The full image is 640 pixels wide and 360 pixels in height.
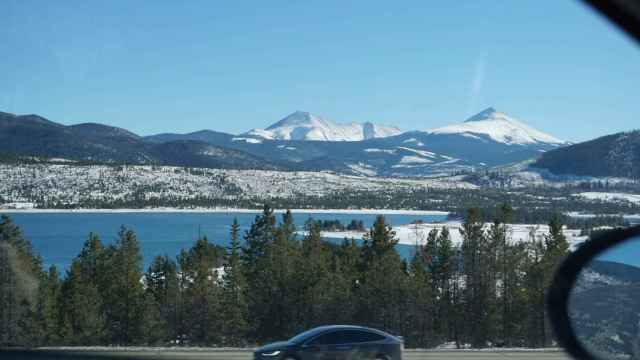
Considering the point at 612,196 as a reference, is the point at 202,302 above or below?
below

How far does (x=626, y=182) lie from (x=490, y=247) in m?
114

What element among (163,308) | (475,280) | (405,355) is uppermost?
(405,355)

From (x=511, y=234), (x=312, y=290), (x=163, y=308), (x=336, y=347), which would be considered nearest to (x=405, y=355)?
(x=336, y=347)

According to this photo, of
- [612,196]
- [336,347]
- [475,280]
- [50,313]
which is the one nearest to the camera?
[336,347]

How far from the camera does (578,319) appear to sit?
3439 millimetres

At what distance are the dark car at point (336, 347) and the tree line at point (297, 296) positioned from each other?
34.8 feet

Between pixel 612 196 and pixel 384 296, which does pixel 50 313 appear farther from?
pixel 612 196

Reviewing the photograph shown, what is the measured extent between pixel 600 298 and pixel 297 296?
84.8 ft

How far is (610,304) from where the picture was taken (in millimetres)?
4301

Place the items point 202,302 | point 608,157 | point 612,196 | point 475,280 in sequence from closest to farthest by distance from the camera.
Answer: point 202,302 < point 475,280 < point 612,196 < point 608,157

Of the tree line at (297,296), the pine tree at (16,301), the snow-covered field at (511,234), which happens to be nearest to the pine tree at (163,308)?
the tree line at (297,296)

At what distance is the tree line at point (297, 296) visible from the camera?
24.8 m

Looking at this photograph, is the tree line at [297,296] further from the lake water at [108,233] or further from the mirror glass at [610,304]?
the mirror glass at [610,304]

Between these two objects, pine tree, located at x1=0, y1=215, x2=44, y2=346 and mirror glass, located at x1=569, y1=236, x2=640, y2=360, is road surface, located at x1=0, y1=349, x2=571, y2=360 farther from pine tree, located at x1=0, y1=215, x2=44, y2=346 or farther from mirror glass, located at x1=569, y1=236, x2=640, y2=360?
pine tree, located at x1=0, y1=215, x2=44, y2=346
